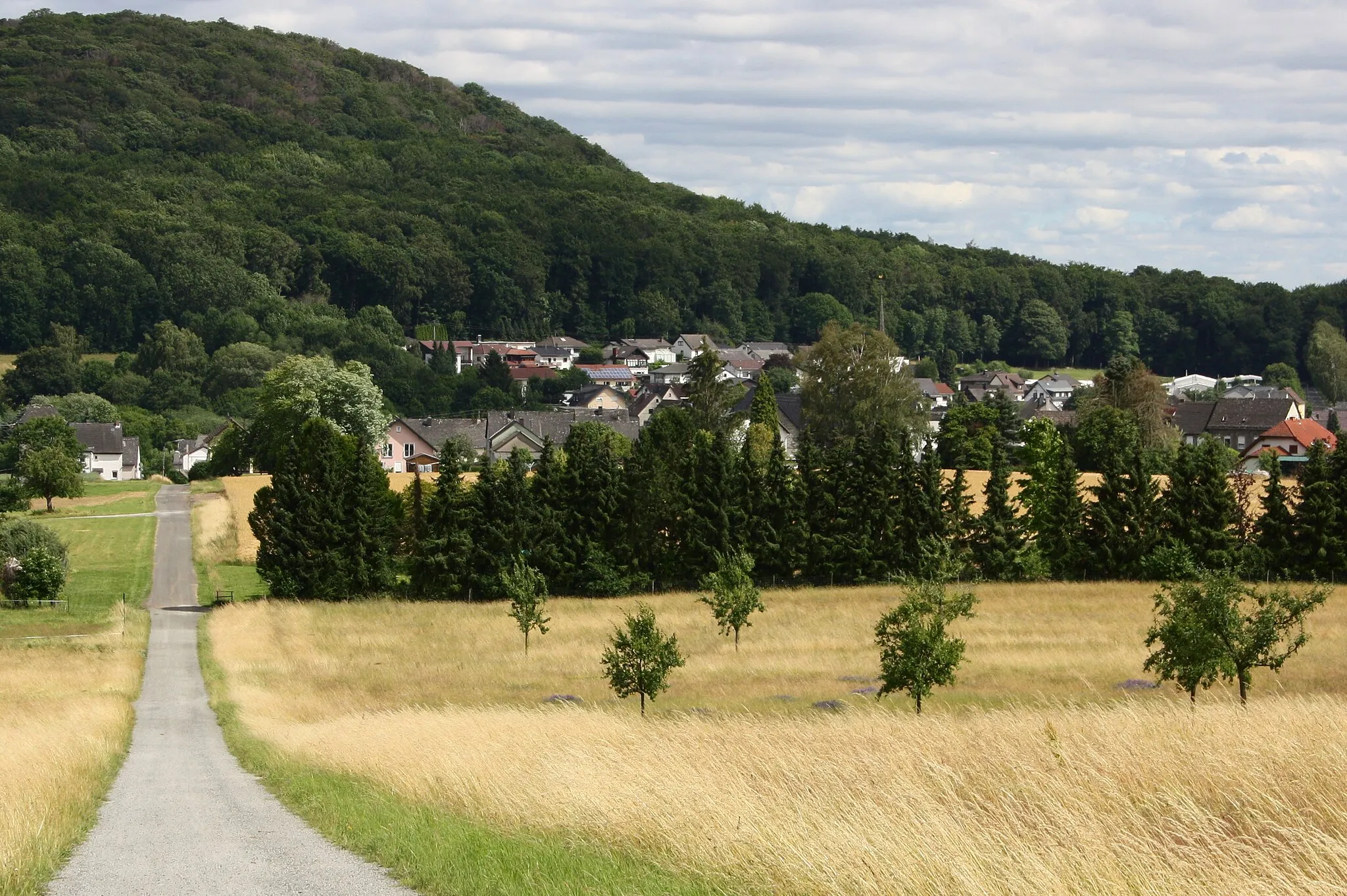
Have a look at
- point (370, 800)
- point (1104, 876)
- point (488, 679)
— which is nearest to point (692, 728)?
point (370, 800)

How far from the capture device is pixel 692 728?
19.2 m

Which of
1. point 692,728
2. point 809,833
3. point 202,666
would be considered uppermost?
point 809,833

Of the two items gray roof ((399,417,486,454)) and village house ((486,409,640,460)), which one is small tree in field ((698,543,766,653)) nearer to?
village house ((486,409,640,460))

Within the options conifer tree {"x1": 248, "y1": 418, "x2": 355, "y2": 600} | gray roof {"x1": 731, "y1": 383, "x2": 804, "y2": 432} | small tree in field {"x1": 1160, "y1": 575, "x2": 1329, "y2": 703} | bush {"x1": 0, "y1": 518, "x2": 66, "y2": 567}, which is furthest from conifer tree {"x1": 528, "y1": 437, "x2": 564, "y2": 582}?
gray roof {"x1": 731, "y1": 383, "x2": 804, "y2": 432}

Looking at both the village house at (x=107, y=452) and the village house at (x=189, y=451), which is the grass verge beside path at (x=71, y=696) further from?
the village house at (x=189, y=451)

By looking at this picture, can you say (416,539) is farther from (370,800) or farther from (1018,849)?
(1018,849)

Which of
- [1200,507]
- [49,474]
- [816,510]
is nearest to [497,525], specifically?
[816,510]

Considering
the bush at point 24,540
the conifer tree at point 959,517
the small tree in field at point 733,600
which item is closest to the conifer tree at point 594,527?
the small tree in field at point 733,600

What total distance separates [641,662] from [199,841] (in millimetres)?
20596

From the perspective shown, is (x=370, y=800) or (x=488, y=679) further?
(x=488, y=679)

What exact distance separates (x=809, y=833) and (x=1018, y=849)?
1.52 metres

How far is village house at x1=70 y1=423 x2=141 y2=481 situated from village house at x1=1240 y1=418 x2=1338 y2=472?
93.8 metres

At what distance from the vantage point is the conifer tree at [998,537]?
2368 inches

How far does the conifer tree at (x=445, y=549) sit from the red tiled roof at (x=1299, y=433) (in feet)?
229
